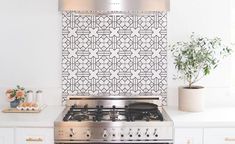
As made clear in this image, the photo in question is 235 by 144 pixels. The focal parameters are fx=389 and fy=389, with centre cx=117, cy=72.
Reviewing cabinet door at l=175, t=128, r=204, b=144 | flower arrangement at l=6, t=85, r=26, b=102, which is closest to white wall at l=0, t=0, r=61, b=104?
flower arrangement at l=6, t=85, r=26, b=102

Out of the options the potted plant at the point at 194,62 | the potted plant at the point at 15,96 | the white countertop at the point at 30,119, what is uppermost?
the potted plant at the point at 194,62

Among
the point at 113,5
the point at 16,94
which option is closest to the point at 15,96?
the point at 16,94

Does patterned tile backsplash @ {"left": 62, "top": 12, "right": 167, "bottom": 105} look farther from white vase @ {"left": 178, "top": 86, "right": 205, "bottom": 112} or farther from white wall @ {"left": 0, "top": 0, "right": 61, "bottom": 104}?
white vase @ {"left": 178, "top": 86, "right": 205, "bottom": 112}

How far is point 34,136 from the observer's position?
284 cm

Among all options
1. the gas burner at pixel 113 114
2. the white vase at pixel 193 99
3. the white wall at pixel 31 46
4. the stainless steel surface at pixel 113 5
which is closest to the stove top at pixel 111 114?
the gas burner at pixel 113 114

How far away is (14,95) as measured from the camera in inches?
130

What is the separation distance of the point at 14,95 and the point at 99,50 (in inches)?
32.7

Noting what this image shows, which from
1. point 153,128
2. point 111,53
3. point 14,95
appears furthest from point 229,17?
point 14,95

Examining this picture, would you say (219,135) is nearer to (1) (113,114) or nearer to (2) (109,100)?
(1) (113,114)

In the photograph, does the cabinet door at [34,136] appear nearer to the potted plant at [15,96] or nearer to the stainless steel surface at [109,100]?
the potted plant at [15,96]

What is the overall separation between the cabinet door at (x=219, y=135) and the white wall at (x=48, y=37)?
650mm

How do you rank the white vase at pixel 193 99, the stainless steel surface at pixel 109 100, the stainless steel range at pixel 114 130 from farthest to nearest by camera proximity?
1. the stainless steel surface at pixel 109 100
2. the white vase at pixel 193 99
3. the stainless steel range at pixel 114 130

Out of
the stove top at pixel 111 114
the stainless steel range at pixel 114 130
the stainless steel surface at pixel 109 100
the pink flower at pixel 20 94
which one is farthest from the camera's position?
the stainless steel surface at pixel 109 100

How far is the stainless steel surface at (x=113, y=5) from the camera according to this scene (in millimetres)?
3062
